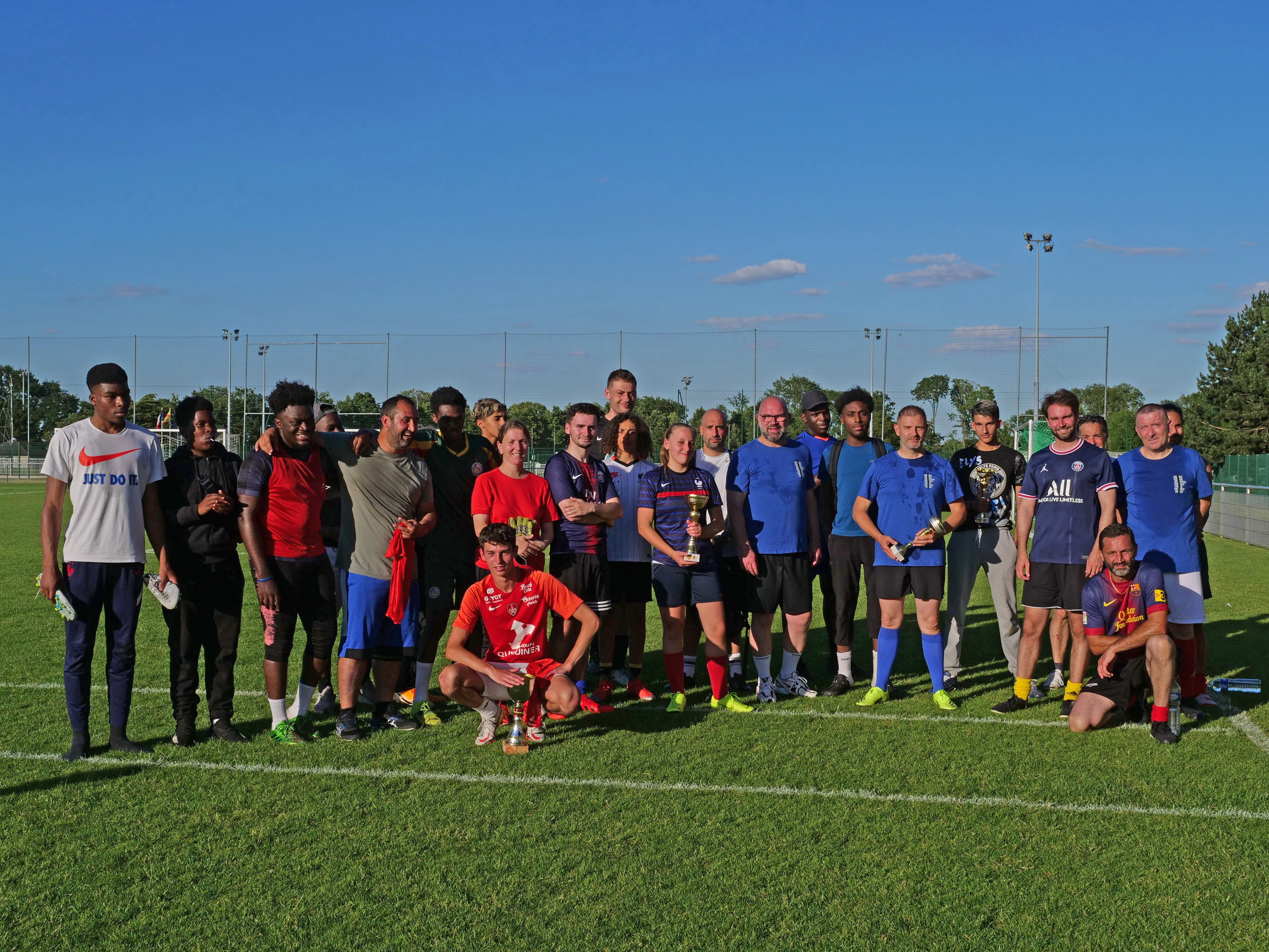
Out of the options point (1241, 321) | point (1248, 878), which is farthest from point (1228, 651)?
point (1241, 321)

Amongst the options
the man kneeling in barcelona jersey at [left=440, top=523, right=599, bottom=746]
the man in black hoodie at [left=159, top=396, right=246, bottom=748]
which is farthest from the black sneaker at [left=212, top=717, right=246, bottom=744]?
the man kneeling in barcelona jersey at [left=440, top=523, right=599, bottom=746]

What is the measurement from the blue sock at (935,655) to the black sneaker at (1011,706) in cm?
36

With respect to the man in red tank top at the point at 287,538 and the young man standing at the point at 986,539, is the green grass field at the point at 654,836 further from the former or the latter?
the young man standing at the point at 986,539

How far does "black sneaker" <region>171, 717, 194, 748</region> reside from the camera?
563 centimetres

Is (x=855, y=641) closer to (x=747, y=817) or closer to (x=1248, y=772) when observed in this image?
(x=1248, y=772)

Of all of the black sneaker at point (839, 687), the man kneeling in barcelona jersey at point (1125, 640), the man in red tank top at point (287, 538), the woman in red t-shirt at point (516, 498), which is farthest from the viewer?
the black sneaker at point (839, 687)

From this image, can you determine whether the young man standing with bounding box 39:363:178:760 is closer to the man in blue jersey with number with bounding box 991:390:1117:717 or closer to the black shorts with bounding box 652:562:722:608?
the black shorts with bounding box 652:562:722:608

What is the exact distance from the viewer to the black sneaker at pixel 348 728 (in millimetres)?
5797

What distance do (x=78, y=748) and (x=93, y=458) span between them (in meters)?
1.53

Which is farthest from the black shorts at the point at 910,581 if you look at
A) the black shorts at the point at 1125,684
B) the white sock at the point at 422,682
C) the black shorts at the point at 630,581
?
the white sock at the point at 422,682

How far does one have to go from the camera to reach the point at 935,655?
669 cm

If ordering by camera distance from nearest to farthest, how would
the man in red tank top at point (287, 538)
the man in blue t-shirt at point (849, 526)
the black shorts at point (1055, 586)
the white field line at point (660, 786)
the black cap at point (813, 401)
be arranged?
1. the white field line at point (660, 786)
2. the man in red tank top at point (287, 538)
3. the black shorts at point (1055, 586)
4. the man in blue t-shirt at point (849, 526)
5. the black cap at point (813, 401)

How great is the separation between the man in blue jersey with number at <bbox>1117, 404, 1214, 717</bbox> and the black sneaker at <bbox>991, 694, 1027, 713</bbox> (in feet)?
3.10

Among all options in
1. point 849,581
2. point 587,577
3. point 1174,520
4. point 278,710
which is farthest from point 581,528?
point 1174,520
